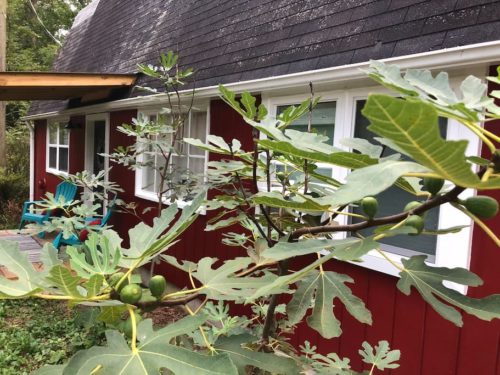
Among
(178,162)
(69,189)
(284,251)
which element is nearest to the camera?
(284,251)

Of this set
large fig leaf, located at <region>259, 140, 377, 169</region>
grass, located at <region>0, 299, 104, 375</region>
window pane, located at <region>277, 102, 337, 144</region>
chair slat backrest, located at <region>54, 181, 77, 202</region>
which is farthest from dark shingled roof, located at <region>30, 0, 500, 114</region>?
grass, located at <region>0, 299, 104, 375</region>

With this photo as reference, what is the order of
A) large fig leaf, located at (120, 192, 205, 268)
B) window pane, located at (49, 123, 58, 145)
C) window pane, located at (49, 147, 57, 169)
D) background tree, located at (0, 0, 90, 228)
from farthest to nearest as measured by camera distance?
background tree, located at (0, 0, 90, 228), window pane, located at (49, 123, 58, 145), window pane, located at (49, 147, 57, 169), large fig leaf, located at (120, 192, 205, 268)

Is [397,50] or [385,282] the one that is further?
[385,282]

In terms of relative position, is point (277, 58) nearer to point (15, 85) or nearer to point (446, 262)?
point (446, 262)

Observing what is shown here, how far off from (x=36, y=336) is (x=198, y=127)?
11.8ft

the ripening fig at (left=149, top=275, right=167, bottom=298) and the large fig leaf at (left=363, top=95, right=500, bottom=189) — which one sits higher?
the large fig leaf at (left=363, top=95, right=500, bottom=189)

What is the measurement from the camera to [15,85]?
286 inches

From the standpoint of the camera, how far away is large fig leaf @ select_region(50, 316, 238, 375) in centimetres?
80

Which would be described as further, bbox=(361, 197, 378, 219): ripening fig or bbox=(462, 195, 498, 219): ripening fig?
bbox=(361, 197, 378, 219): ripening fig

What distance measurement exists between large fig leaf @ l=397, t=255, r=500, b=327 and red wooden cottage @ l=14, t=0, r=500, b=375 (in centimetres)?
224

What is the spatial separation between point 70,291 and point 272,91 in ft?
13.7

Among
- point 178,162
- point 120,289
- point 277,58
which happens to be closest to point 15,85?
point 178,162

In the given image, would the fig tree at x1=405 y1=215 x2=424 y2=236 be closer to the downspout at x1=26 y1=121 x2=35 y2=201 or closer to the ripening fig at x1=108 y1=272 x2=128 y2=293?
the ripening fig at x1=108 y1=272 x2=128 y2=293

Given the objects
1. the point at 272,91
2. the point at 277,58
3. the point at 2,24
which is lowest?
the point at 272,91
